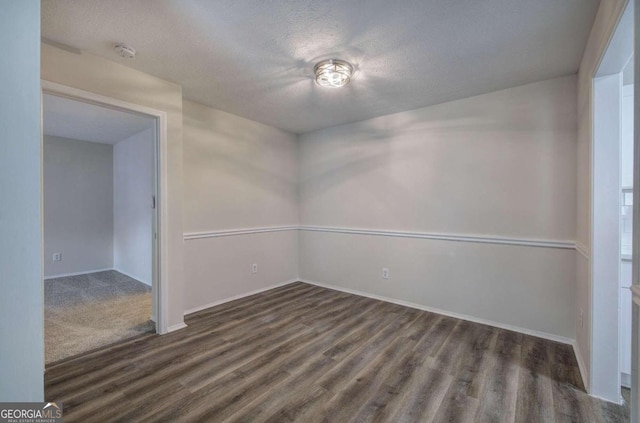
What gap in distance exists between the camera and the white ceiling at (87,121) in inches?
130

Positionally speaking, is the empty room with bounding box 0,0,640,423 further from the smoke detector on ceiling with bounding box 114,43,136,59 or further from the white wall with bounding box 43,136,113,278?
the white wall with bounding box 43,136,113,278

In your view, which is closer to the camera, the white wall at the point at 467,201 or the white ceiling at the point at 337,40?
the white ceiling at the point at 337,40

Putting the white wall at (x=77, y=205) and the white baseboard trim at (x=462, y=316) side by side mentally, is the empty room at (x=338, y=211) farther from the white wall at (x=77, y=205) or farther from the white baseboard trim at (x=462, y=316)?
the white wall at (x=77, y=205)

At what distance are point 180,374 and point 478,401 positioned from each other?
205cm

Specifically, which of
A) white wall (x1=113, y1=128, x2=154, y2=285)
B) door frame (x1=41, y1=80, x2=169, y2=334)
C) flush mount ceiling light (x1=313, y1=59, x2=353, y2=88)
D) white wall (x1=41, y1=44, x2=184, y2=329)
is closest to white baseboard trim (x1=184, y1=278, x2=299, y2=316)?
white wall (x1=41, y1=44, x2=184, y2=329)

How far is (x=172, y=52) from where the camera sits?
6.81ft

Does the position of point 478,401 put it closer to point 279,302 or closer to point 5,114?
point 279,302

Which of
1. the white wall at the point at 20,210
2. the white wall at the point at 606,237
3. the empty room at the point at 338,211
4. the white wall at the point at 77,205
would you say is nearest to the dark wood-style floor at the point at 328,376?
the empty room at the point at 338,211

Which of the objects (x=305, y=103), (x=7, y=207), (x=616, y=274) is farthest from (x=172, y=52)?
(x=616, y=274)

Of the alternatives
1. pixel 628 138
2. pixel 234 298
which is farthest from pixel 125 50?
pixel 628 138

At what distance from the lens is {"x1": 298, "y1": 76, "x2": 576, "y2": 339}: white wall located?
2.47 m

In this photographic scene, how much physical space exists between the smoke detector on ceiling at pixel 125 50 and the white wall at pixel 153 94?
26cm

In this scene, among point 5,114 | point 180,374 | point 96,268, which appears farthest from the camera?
point 96,268

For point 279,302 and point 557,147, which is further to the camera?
point 279,302
